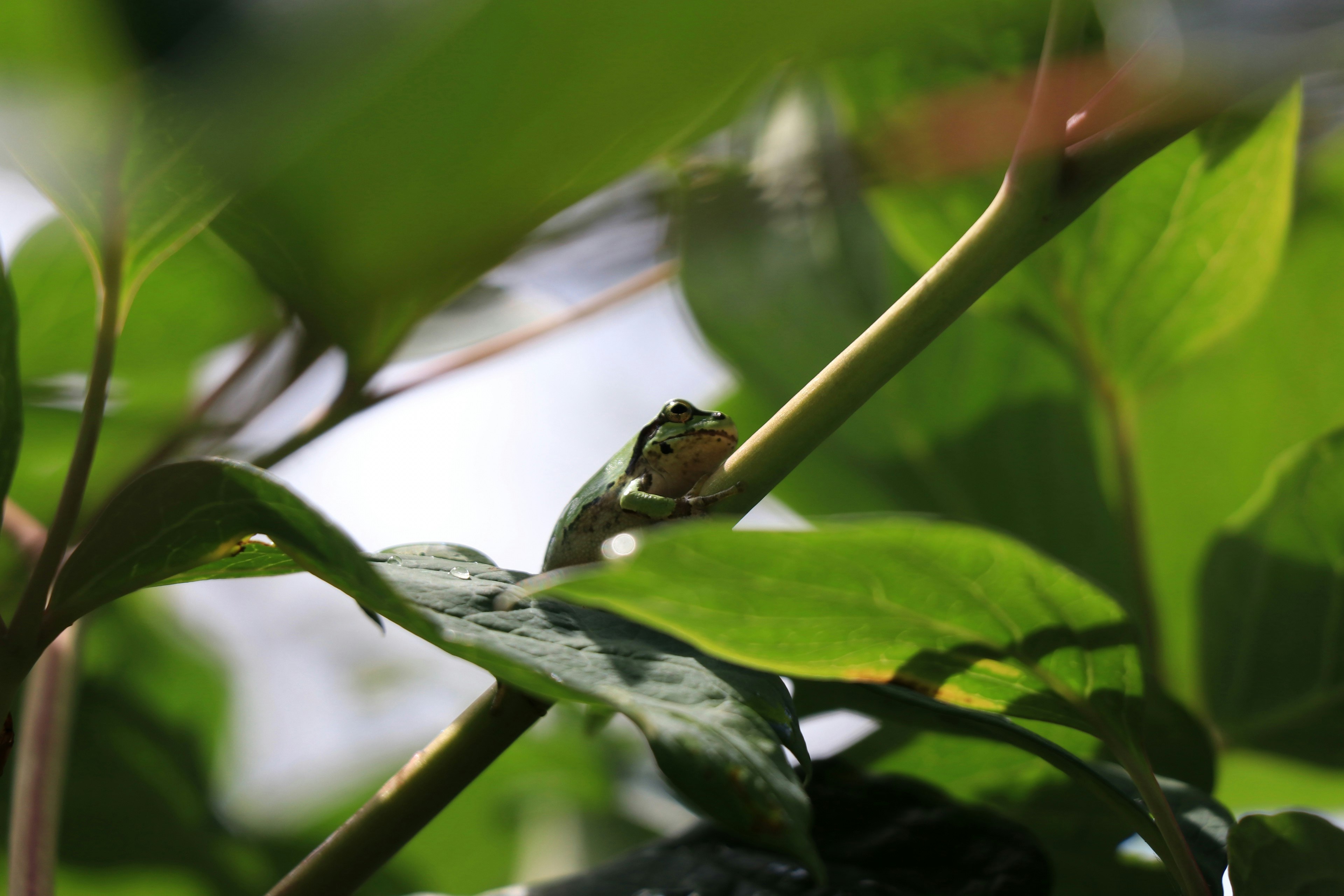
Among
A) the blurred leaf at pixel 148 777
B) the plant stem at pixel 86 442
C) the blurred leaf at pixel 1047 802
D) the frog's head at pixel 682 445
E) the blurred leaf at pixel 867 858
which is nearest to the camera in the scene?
the plant stem at pixel 86 442

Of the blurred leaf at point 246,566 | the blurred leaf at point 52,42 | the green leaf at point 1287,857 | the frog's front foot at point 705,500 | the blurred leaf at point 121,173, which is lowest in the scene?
the green leaf at point 1287,857

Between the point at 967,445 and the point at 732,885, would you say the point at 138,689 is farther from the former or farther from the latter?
the point at 967,445

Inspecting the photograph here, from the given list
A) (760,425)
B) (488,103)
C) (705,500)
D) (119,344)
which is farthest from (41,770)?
(760,425)

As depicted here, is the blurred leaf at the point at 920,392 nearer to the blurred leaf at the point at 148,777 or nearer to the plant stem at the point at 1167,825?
the plant stem at the point at 1167,825

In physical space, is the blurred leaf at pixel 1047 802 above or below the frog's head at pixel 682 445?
below

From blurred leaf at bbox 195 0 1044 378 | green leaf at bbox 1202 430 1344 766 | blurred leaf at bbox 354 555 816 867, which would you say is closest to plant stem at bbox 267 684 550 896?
blurred leaf at bbox 354 555 816 867

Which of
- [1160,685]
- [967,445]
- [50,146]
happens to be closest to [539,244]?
[50,146]

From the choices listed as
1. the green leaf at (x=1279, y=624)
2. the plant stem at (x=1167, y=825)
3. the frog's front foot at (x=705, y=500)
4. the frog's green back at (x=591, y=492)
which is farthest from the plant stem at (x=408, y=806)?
the green leaf at (x=1279, y=624)
